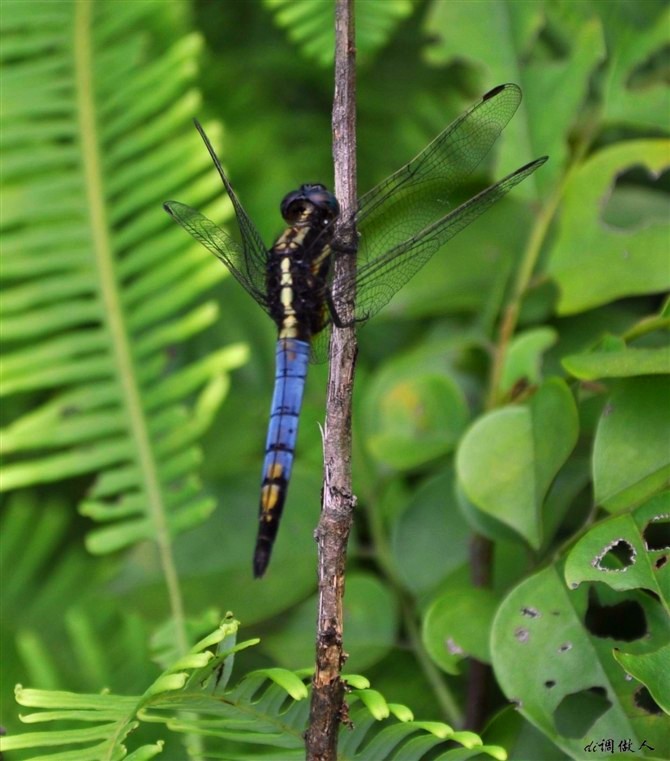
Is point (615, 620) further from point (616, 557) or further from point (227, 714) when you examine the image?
point (227, 714)

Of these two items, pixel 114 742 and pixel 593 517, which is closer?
pixel 114 742

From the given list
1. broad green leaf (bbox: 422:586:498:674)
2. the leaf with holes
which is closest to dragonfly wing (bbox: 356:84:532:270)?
broad green leaf (bbox: 422:586:498:674)

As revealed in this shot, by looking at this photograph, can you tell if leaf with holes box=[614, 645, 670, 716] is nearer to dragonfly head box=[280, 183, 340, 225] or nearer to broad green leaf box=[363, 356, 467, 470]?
broad green leaf box=[363, 356, 467, 470]

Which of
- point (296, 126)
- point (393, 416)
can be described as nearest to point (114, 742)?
point (393, 416)

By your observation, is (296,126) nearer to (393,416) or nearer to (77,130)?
(77,130)

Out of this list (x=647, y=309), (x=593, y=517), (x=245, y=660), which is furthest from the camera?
(x=647, y=309)
